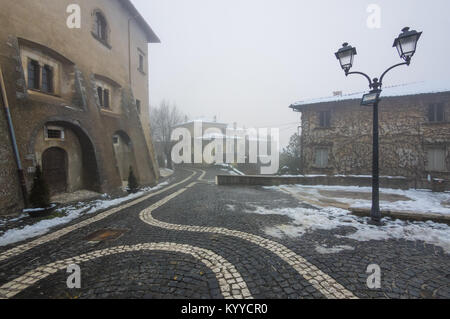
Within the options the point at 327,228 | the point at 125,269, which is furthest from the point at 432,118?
the point at 125,269

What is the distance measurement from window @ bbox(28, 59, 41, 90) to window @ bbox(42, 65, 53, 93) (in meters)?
0.35

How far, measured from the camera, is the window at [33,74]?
781cm

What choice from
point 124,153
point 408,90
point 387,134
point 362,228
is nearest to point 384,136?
point 387,134

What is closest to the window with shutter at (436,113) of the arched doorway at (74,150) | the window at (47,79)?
the arched doorway at (74,150)

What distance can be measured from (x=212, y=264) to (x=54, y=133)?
31.5 ft

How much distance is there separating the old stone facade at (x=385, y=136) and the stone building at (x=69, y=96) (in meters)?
14.4

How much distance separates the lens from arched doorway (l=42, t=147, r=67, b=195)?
8.06 m

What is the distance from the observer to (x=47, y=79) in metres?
8.59

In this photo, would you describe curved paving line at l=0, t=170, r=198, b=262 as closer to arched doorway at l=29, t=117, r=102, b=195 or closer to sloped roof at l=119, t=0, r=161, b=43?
arched doorway at l=29, t=117, r=102, b=195

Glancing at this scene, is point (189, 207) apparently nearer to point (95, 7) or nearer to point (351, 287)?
point (351, 287)

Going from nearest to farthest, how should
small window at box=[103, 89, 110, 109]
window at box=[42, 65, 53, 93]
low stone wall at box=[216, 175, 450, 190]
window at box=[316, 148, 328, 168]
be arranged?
window at box=[42, 65, 53, 93] < low stone wall at box=[216, 175, 450, 190] < small window at box=[103, 89, 110, 109] < window at box=[316, 148, 328, 168]

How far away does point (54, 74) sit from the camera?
8617 mm

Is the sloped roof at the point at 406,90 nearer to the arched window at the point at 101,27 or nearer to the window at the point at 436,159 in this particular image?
the window at the point at 436,159

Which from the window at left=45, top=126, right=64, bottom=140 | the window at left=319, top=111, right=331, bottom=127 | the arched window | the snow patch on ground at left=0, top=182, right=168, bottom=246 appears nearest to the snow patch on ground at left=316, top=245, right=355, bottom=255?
the snow patch on ground at left=0, top=182, right=168, bottom=246
